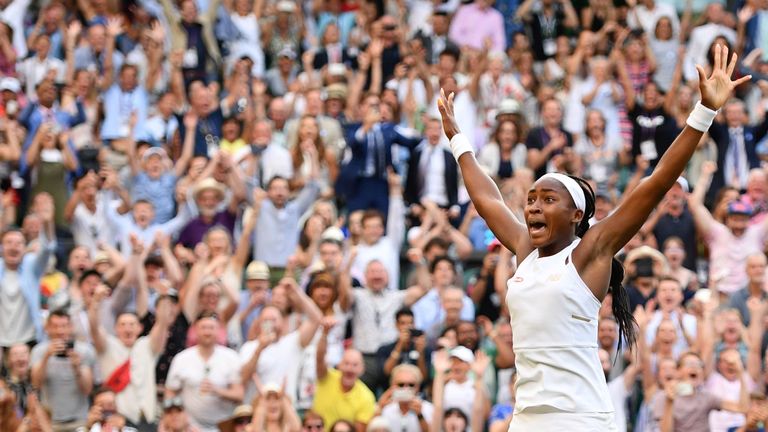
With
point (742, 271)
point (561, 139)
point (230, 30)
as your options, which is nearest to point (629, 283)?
point (742, 271)

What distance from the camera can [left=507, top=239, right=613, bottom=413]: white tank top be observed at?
5.66 metres

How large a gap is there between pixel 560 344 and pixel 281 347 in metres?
6.34

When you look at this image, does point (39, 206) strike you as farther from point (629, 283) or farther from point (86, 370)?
point (629, 283)

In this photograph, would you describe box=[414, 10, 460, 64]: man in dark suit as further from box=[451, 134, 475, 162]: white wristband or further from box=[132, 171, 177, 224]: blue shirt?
box=[451, 134, 475, 162]: white wristband

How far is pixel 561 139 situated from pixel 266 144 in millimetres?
2737

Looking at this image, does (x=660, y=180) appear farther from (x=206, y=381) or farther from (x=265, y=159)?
(x=265, y=159)

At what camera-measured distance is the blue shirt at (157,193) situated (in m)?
14.3

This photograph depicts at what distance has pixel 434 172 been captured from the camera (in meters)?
14.5

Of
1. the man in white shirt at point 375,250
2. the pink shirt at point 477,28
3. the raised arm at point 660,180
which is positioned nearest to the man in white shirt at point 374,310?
the man in white shirt at point 375,250

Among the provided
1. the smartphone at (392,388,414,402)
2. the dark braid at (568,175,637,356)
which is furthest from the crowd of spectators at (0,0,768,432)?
the dark braid at (568,175,637,356)

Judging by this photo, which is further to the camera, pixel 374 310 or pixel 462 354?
pixel 374 310

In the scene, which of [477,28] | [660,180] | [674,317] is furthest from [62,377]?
[477,28]

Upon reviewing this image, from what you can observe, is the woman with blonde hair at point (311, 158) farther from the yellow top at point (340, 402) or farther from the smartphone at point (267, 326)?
the yellow top at point (340, 402)

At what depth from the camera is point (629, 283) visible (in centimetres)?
1273
